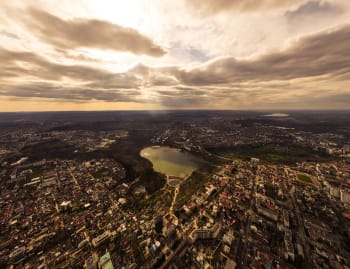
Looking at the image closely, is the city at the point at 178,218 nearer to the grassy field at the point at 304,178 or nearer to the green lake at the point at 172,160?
the grassy field at the point at 304,178

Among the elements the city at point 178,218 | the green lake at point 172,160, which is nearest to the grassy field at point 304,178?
the city at point 178,218

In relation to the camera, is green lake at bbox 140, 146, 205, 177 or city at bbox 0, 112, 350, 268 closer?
city at bbox 0, 112, 350, 268

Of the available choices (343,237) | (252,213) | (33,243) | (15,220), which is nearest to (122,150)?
(15,220)

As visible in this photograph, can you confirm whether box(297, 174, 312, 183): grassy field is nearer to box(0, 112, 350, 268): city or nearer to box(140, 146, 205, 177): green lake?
box(0, 112, 350, 268): city

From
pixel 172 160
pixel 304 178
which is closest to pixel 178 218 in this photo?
pixel 172 160

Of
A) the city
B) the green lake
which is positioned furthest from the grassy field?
the green lake

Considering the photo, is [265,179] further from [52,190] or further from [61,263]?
[52,190]

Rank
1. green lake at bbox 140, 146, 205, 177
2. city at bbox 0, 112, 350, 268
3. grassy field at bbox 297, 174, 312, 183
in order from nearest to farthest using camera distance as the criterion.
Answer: city at bbox 0, 112, 350, 268, grassy field at bbox 297, 174, 312, 183, green lake at bbox 140, 146, 205, 177

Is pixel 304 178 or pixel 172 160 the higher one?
pixel 304 178

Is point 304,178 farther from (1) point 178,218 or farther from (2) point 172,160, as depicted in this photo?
(2) point 172,160
